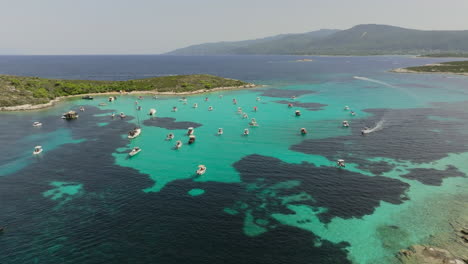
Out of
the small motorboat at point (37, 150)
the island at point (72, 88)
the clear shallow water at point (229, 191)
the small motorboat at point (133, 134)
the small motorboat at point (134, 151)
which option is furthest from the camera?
the island at point (72, 88)

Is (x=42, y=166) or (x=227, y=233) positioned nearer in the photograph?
(x=227, y=233)

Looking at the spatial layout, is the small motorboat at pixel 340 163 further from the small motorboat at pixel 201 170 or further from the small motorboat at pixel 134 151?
the small motorboat at pixel 134 151

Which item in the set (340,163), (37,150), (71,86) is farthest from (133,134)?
(71,86)

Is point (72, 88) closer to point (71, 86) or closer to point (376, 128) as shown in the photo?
point (71, 86)

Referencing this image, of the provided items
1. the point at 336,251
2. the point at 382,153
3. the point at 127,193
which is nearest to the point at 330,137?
the point at 382,153

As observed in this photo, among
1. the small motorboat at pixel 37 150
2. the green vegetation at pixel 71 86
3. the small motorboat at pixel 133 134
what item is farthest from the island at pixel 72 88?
the small motorboat at pixel 133 134

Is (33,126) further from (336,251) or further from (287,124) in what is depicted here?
(336,251)

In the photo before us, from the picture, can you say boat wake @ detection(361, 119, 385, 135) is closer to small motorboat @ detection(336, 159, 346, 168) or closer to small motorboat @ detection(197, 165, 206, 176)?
small motorboat @ detection(336, 159, 346, 168)
